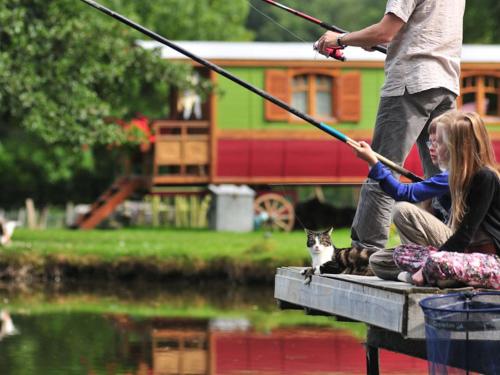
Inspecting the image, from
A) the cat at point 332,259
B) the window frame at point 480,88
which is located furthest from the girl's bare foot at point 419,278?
the window frame at point 480,88

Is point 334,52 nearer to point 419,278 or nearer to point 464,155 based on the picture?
point 464,155

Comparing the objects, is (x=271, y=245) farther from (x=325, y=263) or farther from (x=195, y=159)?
(x=325, y=263)

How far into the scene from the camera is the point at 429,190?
7223 mm

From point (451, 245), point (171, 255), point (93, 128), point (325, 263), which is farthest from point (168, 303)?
point (451, 245)

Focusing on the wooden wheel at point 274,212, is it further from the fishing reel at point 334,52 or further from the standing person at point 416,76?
the standing person at point 416,76

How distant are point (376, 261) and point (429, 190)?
423mm

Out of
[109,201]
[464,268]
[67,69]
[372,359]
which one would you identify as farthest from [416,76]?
[109,201]

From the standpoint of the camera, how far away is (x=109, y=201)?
3062 cm

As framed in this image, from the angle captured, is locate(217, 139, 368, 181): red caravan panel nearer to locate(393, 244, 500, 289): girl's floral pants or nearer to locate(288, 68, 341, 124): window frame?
locate(288, 68, 341, 124): window frame

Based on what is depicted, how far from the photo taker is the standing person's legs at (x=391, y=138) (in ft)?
25.8

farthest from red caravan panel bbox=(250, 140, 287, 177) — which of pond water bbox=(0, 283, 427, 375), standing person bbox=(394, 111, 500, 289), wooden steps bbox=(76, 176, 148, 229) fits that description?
standing person bbox=(394, 111, 500, 289)

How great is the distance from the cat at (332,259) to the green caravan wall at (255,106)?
22617mm

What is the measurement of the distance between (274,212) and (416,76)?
23.6m

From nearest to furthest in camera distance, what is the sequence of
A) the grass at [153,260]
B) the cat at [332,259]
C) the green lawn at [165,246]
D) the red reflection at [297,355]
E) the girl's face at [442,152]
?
the girl's face at [442,152]
the cat at [332,259]
the red reflection at [297,355]
the grass at [153,260]
the green lawn at [165,246]
